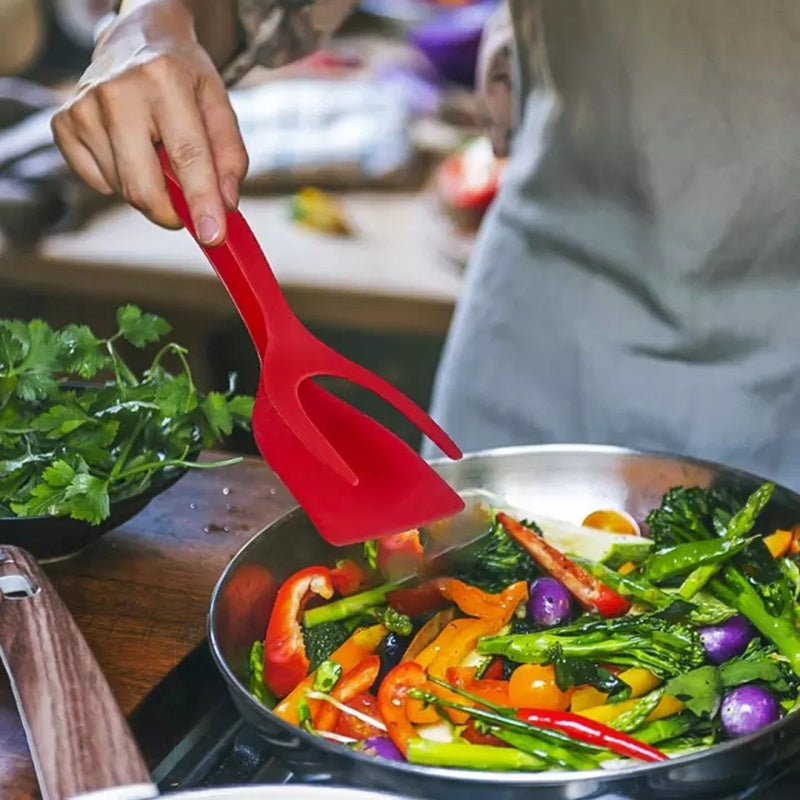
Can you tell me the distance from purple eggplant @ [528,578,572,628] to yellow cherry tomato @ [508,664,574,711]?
85mm

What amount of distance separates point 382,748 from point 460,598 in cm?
17

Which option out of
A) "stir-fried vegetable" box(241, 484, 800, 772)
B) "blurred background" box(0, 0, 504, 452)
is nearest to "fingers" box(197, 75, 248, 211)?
"stir-fried vegetable" box(241, 484, 800, 772)

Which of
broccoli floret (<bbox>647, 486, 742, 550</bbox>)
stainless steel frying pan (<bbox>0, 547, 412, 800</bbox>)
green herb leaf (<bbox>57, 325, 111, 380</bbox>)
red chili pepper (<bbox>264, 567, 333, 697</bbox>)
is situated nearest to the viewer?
stainless steel frying pan (<bbox>0, 547, 412, 800</bbox>)

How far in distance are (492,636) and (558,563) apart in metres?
0.10

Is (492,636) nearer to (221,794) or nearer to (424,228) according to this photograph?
(221,794)

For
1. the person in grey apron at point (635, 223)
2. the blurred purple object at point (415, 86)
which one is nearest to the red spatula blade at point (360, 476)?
the person in grey apron at point (635, 223)

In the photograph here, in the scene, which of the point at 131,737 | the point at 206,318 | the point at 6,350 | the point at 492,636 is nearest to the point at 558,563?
the point at 492,636

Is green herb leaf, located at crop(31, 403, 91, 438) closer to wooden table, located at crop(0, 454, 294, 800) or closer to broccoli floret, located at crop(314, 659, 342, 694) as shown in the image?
wooden table, located at crop(0, 454, 294, 800)

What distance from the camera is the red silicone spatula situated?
964 millimetres

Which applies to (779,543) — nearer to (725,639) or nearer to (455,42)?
(725,639)

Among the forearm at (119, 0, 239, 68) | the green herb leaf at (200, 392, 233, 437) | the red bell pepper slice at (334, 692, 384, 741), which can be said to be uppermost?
the forearm at (119, 0, 239, 68)

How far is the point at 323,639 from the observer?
929 mm

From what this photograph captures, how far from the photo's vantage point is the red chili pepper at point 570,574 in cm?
95

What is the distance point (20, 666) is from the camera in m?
0.81
